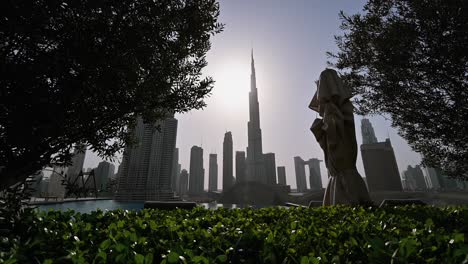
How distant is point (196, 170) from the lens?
152875mm

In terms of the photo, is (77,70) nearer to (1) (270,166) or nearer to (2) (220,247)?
(2) (220,247)

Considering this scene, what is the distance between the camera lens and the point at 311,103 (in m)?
11.1

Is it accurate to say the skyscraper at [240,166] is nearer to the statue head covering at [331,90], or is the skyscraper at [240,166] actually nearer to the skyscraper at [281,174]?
the skyscraper at [281,174]

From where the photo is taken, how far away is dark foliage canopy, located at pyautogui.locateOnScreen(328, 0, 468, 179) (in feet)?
26.3

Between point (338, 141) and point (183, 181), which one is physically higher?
point (183, 181)

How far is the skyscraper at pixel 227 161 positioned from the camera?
13875cm

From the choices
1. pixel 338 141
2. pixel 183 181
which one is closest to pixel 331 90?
pixel 338 141

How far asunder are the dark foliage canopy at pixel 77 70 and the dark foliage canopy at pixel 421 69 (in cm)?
815

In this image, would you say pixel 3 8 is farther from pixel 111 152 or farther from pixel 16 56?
pixel 111 152

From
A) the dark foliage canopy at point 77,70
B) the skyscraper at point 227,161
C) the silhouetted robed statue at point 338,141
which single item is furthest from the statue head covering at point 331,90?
the skyscraper at point 227,161

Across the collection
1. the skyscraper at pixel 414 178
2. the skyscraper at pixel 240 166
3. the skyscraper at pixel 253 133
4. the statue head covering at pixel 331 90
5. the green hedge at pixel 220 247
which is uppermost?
the skyscraper at pixel 253 133

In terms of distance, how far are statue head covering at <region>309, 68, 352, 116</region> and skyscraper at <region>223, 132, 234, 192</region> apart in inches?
4969

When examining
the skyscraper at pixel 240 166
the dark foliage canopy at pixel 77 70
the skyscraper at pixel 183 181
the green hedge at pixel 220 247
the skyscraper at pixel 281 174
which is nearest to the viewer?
the green hedge at pixel 220 247

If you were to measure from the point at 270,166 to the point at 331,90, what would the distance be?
149440 millimetres
